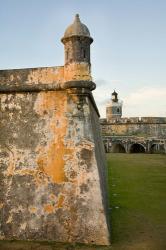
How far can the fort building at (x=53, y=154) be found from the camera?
5.69 m

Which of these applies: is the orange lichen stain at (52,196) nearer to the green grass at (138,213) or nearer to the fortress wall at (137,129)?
the green grass at (138,213)

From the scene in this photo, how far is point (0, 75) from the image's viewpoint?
6629 millimetres

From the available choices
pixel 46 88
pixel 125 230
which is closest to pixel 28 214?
pixel 125 230

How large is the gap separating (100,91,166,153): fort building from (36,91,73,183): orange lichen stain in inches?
1044

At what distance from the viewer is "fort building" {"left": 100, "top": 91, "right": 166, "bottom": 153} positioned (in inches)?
1270

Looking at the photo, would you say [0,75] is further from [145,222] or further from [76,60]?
[145,222]

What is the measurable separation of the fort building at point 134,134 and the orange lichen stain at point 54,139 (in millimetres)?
26524

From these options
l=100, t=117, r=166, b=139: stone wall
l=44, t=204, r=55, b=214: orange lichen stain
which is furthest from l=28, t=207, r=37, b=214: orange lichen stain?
l=100, t=117, r=166, b=139: stone wall

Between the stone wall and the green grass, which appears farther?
the stone wall

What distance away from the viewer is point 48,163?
6020mm

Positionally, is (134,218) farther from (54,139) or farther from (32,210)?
(54,139)

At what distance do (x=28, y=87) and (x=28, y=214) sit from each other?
8.15 ft

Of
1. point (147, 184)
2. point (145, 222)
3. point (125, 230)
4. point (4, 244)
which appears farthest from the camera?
point (147, 184)

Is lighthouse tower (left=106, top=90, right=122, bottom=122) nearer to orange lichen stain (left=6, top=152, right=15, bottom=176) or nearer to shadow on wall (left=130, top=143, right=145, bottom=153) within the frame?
shadow on wall (left=130, top=143, right=145, bottom=153)
